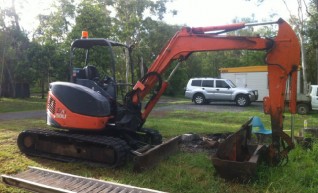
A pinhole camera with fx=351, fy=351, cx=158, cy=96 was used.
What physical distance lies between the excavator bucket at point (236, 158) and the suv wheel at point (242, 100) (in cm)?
1603

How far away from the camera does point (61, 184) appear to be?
5.33m

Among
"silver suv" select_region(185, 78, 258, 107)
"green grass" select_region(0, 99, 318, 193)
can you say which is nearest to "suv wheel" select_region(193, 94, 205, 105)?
"silver suv" select_region(185, 78, 258, 107)

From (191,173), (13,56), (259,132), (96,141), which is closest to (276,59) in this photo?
(191,173)

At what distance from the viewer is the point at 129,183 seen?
5605 mm

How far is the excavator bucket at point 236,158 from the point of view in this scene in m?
5.42

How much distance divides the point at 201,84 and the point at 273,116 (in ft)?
58.3

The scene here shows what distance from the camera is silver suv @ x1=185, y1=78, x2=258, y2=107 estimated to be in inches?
880

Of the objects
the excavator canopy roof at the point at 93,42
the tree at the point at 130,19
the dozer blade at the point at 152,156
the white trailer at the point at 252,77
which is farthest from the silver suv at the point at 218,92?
the excavator canopy roof at the point at 93,42

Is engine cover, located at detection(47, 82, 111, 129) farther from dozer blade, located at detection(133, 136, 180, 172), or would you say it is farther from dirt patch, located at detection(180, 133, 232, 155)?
dirt patch, located at detection(180, 133, 232, 155)

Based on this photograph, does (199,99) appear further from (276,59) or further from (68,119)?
(276,59)

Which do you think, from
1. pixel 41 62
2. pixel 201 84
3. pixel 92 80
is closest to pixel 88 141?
pixel 92 80

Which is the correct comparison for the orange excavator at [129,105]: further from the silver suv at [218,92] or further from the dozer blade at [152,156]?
the silver suv at [218,92]

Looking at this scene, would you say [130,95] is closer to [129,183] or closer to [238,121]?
[129,183]

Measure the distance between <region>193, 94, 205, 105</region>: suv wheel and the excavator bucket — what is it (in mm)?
16886
